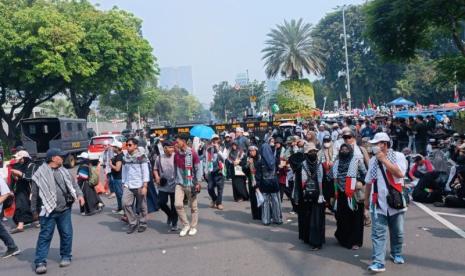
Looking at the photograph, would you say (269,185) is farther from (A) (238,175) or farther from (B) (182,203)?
(A) (238,175)

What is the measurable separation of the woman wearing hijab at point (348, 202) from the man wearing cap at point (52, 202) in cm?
375

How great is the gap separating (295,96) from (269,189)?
3838cm

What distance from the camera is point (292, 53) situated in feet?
157

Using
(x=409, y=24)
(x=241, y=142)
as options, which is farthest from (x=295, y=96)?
(x=241, y=142)

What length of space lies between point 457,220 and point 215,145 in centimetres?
606

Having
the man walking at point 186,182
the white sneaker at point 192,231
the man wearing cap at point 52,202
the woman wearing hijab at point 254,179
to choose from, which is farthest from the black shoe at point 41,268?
the woman wearing hijab at point 254,179

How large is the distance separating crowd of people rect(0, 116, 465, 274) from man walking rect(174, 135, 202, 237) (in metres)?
0.02

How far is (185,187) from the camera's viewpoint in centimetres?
834

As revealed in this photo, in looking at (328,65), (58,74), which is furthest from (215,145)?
(328,65)

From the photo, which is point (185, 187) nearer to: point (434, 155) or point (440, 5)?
point (434, 155)

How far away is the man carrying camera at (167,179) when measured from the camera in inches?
339

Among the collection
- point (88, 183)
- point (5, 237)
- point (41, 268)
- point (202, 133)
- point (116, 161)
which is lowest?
point (41, 268)

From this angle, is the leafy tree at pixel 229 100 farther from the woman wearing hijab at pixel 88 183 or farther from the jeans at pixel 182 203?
the jeans at pixel 182 203

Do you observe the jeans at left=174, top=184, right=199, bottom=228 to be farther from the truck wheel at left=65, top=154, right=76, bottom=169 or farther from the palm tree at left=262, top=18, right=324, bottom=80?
the palm tree at left=262, top=18, right=324, bottom=80
